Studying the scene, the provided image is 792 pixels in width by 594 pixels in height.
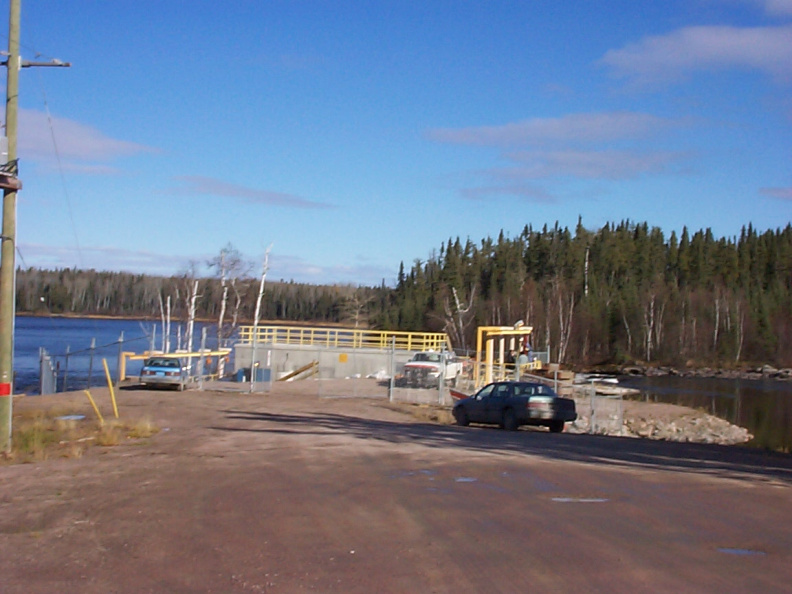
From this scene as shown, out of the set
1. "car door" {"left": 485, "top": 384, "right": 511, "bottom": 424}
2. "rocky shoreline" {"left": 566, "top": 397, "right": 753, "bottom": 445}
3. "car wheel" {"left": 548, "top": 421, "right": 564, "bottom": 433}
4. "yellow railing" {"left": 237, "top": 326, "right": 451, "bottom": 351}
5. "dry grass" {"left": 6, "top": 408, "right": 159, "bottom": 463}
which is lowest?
"rocky shoreline" {"left": 566, "top": 397, "right": 753, "bottom": 445}

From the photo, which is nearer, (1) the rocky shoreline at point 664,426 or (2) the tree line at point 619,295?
(1) the rocky shoreline at point 664,426

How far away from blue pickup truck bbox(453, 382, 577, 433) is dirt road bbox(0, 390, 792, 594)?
6991 mm

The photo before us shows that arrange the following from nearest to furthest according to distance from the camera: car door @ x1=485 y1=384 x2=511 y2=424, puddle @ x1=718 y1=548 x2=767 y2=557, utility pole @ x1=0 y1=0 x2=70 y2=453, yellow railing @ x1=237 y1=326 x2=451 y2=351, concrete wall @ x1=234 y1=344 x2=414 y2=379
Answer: puddle @ x1=718 y1=548 x2=767 y2=557
utility pole @ x1=0 y1=0 x2=70 y2=453
car door @ x1=485 y1=384 x2=511 y2=424
concrete wall @ x1=234 y1=344 x2=414 y2=379
yellow railing @ x1=237 y1=326 x2=451 y2=351

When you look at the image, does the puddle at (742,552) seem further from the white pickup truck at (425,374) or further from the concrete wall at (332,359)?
the concrete wall at (332,359)

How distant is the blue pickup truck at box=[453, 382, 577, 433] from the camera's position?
2338 cm

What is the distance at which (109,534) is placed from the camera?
28.2 ft

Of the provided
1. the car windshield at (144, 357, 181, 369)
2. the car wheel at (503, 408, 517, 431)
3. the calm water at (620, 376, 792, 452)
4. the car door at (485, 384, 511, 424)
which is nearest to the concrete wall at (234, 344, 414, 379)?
the car windshield at (144, 357, 181, 369)

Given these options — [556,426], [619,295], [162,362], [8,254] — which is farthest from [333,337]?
[619,295]

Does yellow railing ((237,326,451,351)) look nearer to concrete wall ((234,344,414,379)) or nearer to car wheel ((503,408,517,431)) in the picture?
concrete wall ((234,344,414,379))

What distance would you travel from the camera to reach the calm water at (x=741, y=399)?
3838cm

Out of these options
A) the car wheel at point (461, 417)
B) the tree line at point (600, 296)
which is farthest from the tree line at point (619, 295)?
the car wheel at point (461, 417)

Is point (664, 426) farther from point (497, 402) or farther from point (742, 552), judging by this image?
point (742, 552)

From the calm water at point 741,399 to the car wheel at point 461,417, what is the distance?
10.6m

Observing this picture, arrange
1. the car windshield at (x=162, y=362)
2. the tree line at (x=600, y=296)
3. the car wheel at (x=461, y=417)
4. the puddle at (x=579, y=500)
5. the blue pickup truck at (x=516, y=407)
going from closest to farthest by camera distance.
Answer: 1. the puddle at (x=579, y=500)
2. the blue pickup truck at (x=516, y=407)
3. the car wheel at (x=461, y=417)
4. the car windshield at (x=162, y=362)
5. the tree line at (x=600, y=296)
